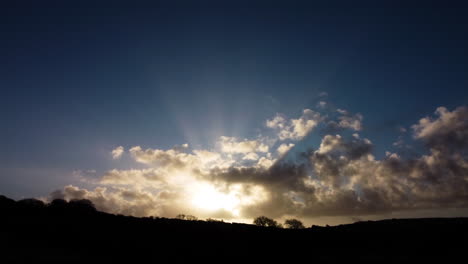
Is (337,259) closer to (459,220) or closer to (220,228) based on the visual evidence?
(220,228)

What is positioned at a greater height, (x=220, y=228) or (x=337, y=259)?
(x=220, y=228)

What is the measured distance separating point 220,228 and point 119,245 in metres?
13.6

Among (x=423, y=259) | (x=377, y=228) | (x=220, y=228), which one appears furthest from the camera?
(x=377, y=228)

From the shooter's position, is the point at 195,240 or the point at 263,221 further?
the point at 263,221

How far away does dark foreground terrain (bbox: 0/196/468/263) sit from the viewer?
2636cm

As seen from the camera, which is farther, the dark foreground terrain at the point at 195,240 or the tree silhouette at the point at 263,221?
the tree silhouette at the point at 263,221

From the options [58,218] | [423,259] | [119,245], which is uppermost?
[58,218]

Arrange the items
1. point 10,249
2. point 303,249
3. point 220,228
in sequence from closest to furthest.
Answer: point 10,249 → point 303,249 → point 220,228

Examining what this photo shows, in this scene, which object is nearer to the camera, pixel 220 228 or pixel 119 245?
Answer: pixel 119 245

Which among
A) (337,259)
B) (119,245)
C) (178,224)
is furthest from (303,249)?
(119,245)

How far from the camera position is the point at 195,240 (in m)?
31.9

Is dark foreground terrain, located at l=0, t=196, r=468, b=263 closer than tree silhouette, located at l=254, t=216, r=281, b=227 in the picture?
Yes

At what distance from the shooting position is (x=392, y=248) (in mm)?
32438

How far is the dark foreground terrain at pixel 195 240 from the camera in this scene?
26359 mm
